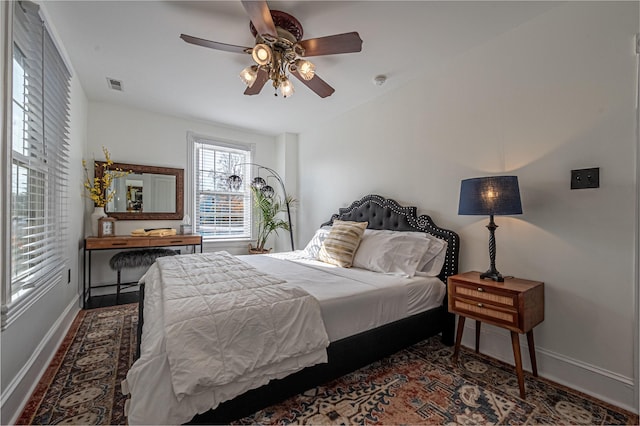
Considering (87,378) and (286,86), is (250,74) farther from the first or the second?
(87,378)

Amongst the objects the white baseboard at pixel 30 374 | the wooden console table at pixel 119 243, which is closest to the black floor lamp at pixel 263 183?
the wooden console table at pixel 119 243

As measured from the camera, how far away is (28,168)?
6.10 ft

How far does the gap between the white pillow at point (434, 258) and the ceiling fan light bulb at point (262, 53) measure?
2037 millimetres

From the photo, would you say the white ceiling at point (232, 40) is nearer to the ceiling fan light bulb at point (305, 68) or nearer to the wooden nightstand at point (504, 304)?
the ceiling fan light bulb at point (305, 68)

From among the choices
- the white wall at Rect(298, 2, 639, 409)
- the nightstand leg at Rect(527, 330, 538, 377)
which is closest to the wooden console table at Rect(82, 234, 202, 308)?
the white wall at Rect(298, 2, 639, 409)

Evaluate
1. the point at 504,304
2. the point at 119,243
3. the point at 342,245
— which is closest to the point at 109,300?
the point at 119,243

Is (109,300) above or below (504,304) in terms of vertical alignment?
below

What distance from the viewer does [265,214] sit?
15.4 feet

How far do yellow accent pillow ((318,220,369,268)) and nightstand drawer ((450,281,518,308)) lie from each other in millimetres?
1014

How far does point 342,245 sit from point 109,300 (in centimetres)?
312

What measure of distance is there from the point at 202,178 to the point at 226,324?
12.3ft

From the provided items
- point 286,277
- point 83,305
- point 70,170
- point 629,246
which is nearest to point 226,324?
point 286,277

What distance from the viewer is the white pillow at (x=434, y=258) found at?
259cm

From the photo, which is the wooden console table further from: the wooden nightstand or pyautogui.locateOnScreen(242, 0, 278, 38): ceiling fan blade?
the wooden nightstand
